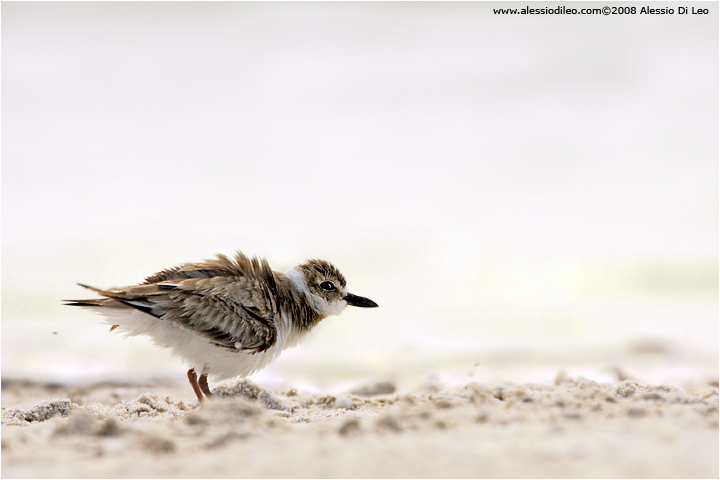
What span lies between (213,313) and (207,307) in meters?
0.06

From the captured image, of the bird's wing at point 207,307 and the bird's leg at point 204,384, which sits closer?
the bird's wing at point 207,307

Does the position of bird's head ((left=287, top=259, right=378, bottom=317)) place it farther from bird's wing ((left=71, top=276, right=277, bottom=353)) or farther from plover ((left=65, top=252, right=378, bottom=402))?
bird's wing ((left=71, top=276, right=277, bottom=353))

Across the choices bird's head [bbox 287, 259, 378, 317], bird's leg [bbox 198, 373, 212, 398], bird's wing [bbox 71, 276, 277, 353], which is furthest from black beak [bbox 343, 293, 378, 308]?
bird's leg [bbox 198, 373, 212, 398]

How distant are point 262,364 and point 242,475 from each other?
208 cm

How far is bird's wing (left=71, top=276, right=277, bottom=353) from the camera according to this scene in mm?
4512

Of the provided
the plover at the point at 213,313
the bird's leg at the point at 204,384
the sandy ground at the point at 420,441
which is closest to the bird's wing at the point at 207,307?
the plover at the point at 213,313

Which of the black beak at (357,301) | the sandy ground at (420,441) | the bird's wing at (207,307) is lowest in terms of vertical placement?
the sandy ground at (420,441)

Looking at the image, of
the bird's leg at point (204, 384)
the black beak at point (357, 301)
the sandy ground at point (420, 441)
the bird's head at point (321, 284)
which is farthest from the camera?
the black beak at point (357, 301)

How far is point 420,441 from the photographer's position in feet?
10.4

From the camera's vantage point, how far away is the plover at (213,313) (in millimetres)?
4539

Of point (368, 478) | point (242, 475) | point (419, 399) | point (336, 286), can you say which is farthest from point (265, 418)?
point (336, 286)

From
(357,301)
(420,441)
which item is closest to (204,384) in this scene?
(357,301)

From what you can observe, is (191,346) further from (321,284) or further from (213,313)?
(321,284)

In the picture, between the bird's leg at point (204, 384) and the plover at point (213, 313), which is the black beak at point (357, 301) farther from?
the bird's leg at point (204, 384)
